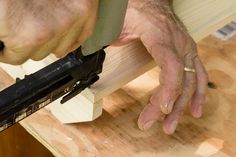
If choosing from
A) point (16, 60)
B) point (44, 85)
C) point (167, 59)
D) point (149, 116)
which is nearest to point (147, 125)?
point (149, 116)

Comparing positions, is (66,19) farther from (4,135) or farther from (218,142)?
(4,135)

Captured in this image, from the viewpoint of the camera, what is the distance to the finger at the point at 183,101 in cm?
87

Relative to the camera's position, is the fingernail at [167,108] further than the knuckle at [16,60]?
Yes

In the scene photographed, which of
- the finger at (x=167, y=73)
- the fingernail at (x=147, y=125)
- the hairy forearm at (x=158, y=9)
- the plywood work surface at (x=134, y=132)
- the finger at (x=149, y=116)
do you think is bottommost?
the plywood work surface at (x=134, y=132)

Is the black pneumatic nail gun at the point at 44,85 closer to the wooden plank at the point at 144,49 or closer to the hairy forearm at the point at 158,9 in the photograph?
the wooden plank at the point at 144,49

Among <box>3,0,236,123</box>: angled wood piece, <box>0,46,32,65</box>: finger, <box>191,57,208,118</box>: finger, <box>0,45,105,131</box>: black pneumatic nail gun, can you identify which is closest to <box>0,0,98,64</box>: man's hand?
<box>0,46,32,65</box>: finger

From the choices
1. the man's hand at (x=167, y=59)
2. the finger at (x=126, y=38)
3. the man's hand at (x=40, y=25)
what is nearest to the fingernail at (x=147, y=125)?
the man's hand at (x=167, y=59)

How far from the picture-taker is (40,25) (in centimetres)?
54

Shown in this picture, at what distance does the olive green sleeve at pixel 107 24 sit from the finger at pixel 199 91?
30 cm

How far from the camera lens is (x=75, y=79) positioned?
2.48 feet

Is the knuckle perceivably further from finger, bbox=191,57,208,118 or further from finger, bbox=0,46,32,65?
finger, bbox=191,57,208,118

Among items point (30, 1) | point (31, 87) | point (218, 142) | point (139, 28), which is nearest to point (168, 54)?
point (139, 28)

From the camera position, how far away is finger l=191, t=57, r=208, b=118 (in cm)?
90

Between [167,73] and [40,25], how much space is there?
377 millimetres
